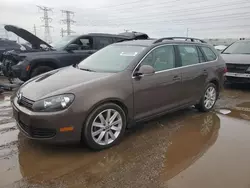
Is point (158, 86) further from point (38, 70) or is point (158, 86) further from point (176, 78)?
point (38, 70)

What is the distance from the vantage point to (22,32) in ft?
25.7

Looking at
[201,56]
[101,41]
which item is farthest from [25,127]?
[101,41]

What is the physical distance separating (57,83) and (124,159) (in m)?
1.41

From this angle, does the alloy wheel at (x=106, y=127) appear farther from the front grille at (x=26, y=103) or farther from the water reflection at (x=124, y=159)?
the front grille at (x=26, y=103)

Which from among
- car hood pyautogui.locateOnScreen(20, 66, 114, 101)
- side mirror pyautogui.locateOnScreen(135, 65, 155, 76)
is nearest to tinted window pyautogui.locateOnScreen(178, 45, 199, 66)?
side mirror pyautogui.locateOnScreen(135, 65, 155, 76)

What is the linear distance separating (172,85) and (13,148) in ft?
8.93

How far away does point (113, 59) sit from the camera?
14.5 feet

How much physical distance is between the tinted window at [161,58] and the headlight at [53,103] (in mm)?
1443

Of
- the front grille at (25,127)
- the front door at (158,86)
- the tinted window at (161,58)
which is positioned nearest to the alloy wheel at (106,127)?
the front door at (158,86)

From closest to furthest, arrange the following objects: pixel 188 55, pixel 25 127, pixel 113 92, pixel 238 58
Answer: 1. pixel 25 127
2. pixel 113 92
3. pixel 188 55
4. pixel 238 58

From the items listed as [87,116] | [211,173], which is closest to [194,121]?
[211,173]

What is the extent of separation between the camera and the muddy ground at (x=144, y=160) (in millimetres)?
2904

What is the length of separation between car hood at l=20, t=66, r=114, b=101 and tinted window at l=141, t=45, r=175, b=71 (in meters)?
0.83

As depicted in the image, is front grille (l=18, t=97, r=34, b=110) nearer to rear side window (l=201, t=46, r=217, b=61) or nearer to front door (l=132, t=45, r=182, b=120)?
front door (l=132, t=45, r=182, b=120)
